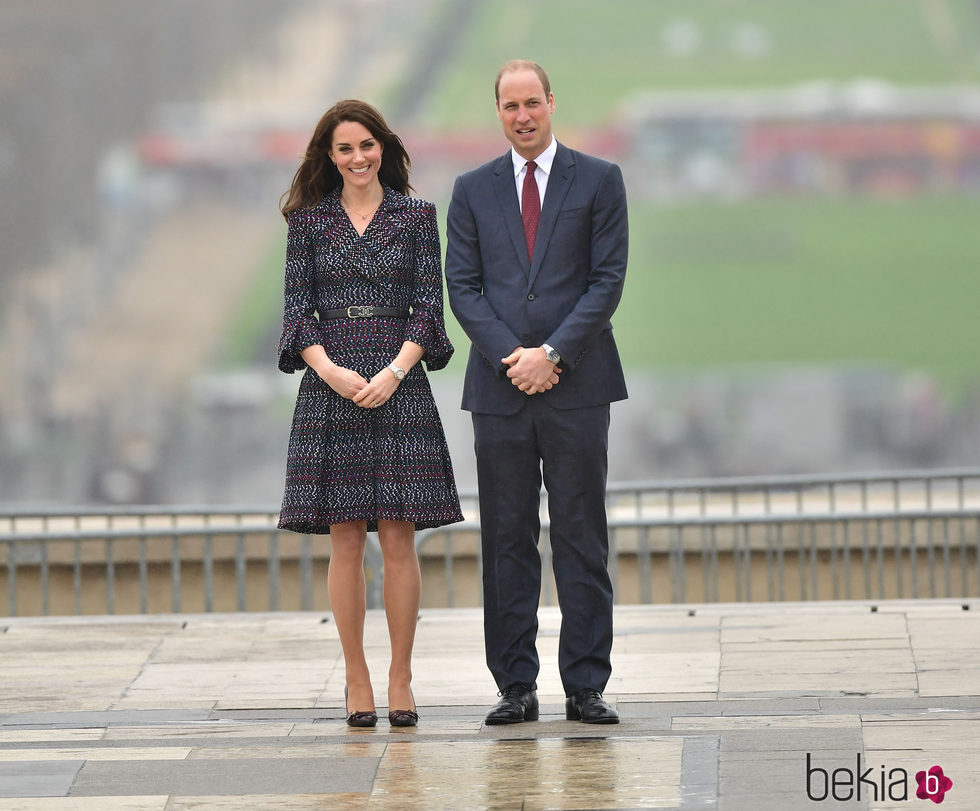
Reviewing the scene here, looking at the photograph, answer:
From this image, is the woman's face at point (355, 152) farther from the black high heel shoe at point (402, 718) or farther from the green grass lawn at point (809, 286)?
the green grass lawn at point (809, 286)

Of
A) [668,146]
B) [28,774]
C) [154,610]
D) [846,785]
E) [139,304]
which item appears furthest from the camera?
[668,146]

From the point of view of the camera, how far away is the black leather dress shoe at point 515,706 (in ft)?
12.9

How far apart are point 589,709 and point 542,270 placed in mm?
1032

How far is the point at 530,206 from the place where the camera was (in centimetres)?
399

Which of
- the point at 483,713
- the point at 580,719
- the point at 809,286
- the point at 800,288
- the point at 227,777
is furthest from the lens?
the point at 809,286

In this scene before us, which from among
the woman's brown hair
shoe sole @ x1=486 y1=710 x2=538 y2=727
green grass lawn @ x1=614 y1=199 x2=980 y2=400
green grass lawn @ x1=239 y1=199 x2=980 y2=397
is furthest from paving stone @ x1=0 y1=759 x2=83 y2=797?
green grass lawn @ x1=614 y1=199 x2=980 y2=400

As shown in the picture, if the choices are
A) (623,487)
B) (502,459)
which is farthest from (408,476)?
(623,487)

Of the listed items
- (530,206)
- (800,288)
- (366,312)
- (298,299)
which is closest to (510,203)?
(530,206)

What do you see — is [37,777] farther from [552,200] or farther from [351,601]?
[552,200]

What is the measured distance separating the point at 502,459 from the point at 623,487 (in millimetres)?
3620

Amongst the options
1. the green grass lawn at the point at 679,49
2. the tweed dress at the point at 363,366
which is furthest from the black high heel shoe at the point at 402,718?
the green grass lawn at the point at 679,49

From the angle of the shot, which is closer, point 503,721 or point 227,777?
point 227,777

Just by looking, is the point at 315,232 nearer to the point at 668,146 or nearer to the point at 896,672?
the point at 896,672

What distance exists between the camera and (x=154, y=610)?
32.5 feet
